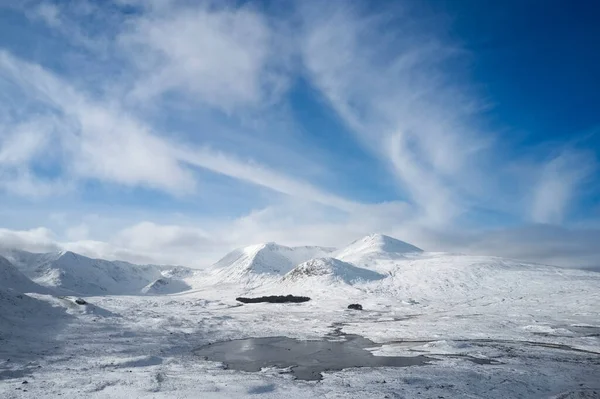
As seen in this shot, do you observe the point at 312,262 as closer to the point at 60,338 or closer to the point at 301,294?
the point at 301,294

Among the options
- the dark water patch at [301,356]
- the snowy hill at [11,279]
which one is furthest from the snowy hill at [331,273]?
the dark water patch at [301,356]

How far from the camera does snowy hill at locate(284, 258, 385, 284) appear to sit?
115750 mm

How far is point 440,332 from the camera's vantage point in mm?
35125

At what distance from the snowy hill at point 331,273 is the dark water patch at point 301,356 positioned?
85019 mm

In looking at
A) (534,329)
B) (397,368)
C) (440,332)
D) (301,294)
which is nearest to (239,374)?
(397,368)

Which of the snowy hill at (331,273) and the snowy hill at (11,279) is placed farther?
the snowy hill at (331,273)

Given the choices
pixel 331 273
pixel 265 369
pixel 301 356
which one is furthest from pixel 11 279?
pixel 331 273

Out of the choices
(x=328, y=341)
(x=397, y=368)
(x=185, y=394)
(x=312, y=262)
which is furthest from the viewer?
(x=312, y=262)

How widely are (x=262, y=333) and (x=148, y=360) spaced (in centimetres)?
A: 1653

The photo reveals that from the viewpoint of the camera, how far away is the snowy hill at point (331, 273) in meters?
116

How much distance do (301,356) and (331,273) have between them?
326 feet

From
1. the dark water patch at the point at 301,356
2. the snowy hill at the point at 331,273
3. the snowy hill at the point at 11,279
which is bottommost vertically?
the dark water patch at the point at 301,356

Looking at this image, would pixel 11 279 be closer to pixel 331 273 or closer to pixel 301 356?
pixel 301 356

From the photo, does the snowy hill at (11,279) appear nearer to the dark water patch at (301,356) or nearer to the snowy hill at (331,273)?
the dark water patch at (301,356)
